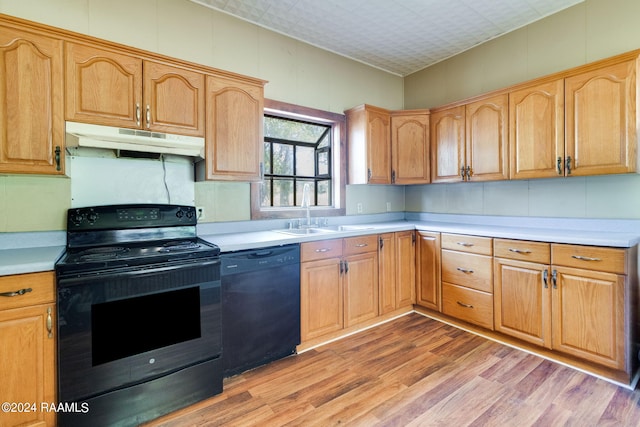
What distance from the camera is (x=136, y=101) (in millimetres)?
1991

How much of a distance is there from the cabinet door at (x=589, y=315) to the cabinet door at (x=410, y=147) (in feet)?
5.38

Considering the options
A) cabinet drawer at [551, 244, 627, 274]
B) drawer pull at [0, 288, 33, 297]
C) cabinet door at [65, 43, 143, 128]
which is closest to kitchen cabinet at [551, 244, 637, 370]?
cabinet drawer at [551, 244, 627, 274]

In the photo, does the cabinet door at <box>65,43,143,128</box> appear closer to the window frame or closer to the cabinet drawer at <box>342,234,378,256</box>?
Answer: the window frame

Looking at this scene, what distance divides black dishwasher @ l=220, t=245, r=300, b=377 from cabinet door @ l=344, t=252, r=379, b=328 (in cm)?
54

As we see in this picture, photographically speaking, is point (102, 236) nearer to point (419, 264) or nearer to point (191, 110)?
point (191, 110)

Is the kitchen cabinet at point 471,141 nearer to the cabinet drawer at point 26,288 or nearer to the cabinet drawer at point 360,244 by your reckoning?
the cabinet drawer at point 360,244

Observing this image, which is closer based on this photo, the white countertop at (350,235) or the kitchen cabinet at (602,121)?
the white countertop at (350,235)

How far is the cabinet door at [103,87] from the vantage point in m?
1.82

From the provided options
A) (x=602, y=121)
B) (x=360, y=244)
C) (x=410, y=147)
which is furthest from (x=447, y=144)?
(x=360, y=244)

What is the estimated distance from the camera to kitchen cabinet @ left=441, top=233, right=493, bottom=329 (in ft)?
8.84

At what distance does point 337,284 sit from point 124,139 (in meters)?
1.90

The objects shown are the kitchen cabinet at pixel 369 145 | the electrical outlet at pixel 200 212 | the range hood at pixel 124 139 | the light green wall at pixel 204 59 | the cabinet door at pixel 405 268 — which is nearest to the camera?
the range hood at pixel 124 139

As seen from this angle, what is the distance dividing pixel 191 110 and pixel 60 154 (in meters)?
0.82

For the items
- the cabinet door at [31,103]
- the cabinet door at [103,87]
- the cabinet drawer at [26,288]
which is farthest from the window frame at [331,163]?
the cabinet drawer at [26,288]
